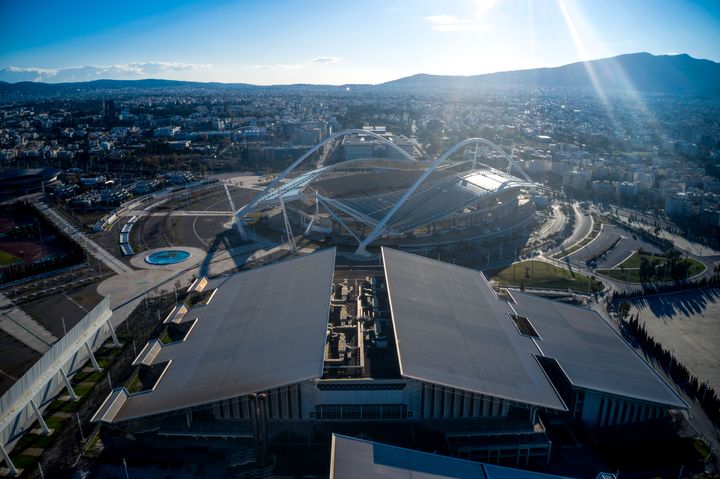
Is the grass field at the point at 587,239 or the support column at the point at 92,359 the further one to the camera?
the grass field at the point at 587,239

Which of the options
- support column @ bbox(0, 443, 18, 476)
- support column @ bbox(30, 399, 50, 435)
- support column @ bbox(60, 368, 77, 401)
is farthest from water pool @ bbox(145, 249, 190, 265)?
support column @ bbox(0, 443, 18, 476)

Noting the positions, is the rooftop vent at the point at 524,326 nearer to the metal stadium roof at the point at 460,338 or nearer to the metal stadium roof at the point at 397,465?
the metal stadium roof at the point at 460,338

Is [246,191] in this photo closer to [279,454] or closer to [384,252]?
[384,252]

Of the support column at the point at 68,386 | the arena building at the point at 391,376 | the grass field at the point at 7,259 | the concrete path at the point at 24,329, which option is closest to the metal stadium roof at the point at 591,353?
the arena building at the point at 391,376

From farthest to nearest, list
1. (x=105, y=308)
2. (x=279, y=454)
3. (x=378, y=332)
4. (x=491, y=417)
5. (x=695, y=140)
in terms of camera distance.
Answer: (x=695, y=140) → (x=105, y=308) → (x=378, y=332) → (x=491, y=417) → (x=279, y=454)

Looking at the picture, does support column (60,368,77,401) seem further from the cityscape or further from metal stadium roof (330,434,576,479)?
metal stadium roof (330,434,576,479)

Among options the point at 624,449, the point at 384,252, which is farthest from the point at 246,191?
the point at 624,449
